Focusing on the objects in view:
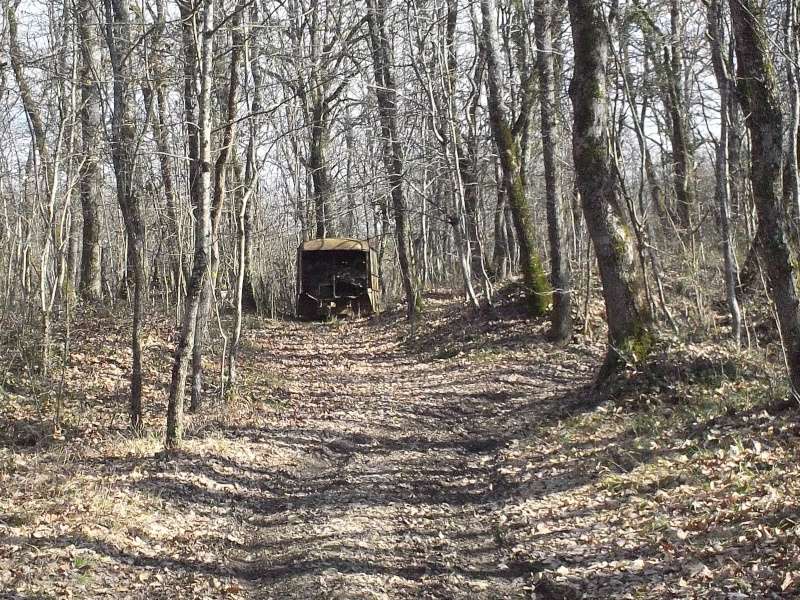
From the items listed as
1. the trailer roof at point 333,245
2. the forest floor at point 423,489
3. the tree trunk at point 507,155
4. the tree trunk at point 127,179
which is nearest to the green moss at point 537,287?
the tree trunk at point 507,155

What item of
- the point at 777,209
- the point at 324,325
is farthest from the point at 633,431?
the point at 324,325

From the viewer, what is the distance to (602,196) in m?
9.76

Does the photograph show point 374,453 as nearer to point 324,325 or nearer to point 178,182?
point 178,182

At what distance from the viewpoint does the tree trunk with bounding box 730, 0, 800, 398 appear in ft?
21.1

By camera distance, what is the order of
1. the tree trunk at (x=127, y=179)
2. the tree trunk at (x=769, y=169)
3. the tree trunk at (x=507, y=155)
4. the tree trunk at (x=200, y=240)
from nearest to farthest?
1. the tree trunk at (x=769, y=169)
2. the tree trunk at (x=200, y=240)
3. the tree trunk at (x=127, y=179)
4. the tree trunk at (x=507, y=155)

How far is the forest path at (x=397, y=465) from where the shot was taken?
5.38m

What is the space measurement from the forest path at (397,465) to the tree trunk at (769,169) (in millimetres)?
3196

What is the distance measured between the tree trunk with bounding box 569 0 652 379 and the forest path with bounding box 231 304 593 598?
1.46 metres

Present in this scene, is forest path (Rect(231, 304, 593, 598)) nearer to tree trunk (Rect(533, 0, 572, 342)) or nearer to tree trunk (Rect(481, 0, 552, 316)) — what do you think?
tree trunk (Rect(533, 0, 572, 342))

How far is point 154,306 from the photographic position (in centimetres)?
1884

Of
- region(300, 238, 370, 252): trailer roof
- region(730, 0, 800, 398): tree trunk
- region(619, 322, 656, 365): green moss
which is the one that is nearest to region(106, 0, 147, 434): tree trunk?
region(619, 322, 656, 365): green moss

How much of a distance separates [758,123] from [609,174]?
3.23 m

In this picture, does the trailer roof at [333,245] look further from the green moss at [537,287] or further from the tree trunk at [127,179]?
the tree trunk at [127,179]

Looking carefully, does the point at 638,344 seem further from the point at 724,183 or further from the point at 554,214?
the point at 554,214
